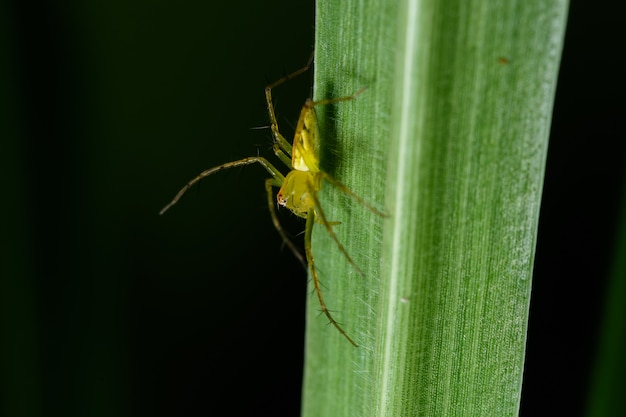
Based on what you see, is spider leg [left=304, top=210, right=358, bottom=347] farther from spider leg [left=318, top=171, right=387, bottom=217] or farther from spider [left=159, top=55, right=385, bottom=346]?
spider leg [left=318, top=171, right=387, bottom=217]

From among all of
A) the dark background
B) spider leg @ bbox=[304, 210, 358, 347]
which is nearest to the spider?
spider leg @ bbox=[304, 210, 358, 347]

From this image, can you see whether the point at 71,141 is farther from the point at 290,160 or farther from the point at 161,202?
the point at 290,160

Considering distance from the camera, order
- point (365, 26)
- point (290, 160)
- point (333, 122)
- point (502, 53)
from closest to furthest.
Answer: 1. point (502, 53)
2. point (365, 26)
3. point (333, 122)
4. point (290, 160)

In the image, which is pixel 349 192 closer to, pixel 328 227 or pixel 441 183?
pixel 328 227

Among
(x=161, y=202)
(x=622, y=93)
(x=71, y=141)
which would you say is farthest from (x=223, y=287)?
(x=622, y=93)

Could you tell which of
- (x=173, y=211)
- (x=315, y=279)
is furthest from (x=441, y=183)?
(x=173, y=211)

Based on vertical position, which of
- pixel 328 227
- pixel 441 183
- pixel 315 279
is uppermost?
pixel 441 183

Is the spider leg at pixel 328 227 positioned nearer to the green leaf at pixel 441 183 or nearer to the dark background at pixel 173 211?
the green leaf at pixel 441 183

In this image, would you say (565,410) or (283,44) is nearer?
(565,410)
